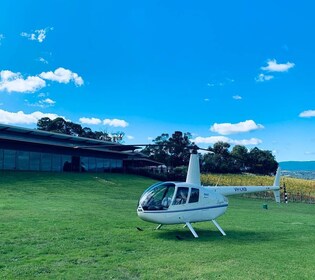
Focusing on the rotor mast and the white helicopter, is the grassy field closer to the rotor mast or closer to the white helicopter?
the white helicopter

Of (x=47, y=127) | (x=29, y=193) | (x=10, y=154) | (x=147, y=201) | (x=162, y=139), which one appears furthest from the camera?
(x=162, y=139)

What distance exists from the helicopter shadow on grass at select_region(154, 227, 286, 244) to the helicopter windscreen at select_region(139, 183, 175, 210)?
983 millimetres

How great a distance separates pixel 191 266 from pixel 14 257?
3920 millimetres

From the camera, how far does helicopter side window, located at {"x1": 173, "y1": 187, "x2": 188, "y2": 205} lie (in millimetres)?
11461

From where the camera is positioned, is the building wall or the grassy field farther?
the building wall

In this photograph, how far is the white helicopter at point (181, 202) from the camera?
1126 centimetres

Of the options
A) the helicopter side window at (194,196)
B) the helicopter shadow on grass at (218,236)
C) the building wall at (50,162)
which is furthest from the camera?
the building wall at (50,162)

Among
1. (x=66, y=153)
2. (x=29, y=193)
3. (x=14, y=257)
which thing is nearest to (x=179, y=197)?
(x=14, y=257)

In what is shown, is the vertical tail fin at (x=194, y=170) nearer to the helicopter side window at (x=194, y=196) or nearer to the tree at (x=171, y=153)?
the helicopter side window at (x=194, y=196)

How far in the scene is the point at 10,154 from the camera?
34.0 meters

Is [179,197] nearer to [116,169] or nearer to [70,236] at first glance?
[70,236]

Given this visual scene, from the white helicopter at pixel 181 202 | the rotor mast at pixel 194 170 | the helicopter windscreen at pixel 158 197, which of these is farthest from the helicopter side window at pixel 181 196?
the rotor mast at pixel 194 170

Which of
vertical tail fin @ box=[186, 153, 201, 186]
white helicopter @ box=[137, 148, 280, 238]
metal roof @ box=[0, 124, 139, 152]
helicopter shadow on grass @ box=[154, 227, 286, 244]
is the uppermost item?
metal roof @ box=[0, 124, 139, 152]

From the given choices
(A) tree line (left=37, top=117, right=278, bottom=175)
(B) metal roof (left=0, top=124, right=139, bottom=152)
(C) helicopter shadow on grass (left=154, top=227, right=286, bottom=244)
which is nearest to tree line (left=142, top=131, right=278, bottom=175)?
(A) tree line (left=37, top=117, right=278, bottom=175)
